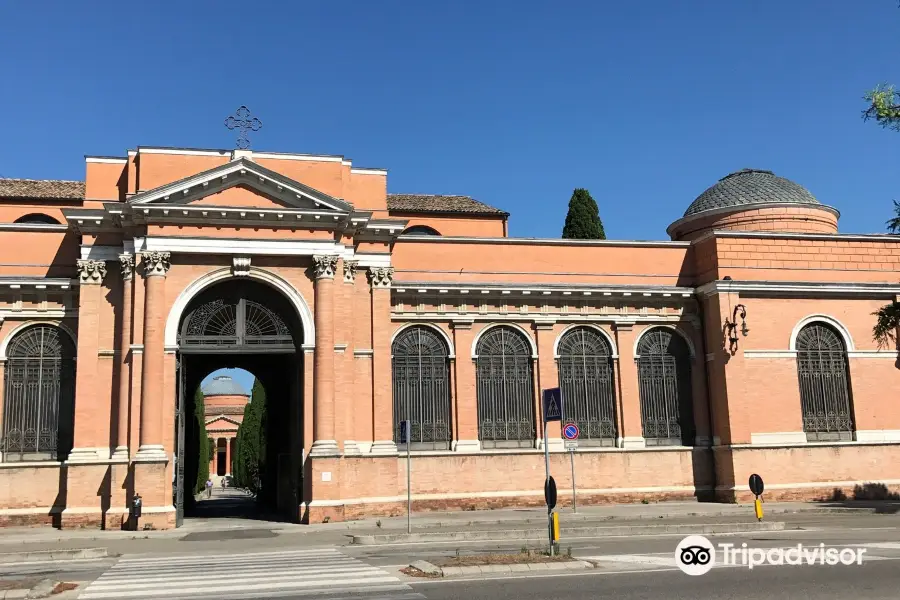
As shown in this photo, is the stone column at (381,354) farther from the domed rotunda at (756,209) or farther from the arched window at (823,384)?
the domed rotunda at (756,209)

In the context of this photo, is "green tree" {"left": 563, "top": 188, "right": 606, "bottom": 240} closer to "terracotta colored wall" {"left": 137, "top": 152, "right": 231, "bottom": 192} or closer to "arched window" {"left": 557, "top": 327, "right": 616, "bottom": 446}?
"arched window" {"left": 557, "top": 327, "right": 616, "bottom": 446}

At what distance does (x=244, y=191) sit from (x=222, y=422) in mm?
59705

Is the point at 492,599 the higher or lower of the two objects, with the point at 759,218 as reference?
lower

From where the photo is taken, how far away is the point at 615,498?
94.7 feet

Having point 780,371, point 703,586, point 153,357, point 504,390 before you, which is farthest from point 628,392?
point 703,586

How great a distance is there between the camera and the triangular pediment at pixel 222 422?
8050cm

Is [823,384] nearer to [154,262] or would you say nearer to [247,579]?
[154,262]

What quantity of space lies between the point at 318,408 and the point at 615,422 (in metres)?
10.8

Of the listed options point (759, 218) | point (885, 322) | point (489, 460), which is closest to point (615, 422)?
point (489, 460)

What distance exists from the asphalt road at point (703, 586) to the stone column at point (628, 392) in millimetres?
16649

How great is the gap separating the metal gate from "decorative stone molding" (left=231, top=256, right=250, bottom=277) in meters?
2.90

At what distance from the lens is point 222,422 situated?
81312 millimetres

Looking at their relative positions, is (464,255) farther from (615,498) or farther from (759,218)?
(759,218)

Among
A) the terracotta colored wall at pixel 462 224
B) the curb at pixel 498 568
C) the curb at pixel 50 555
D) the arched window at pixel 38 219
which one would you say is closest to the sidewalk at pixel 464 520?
the curb at pixel 50 555
